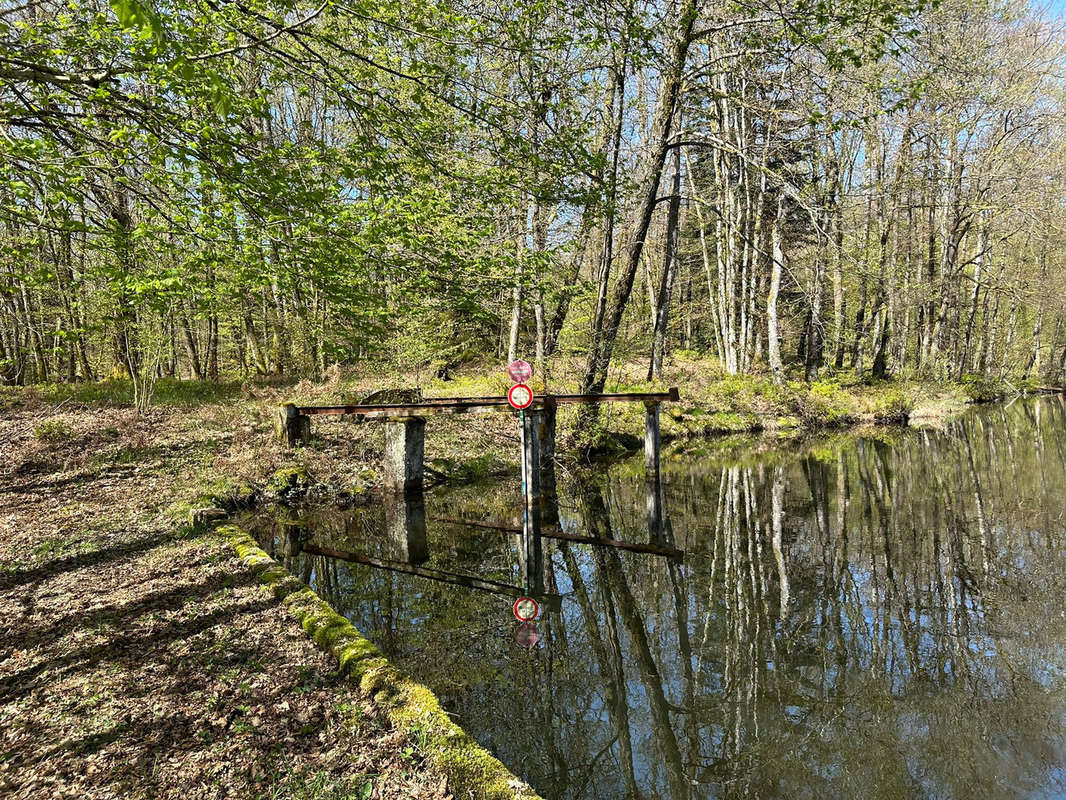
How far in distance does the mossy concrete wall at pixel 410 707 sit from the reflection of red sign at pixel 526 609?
179 cm

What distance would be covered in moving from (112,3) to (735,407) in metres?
18.6

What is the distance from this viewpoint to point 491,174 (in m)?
7.75

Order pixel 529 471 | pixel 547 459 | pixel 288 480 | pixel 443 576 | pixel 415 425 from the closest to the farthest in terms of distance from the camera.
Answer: pixel 443 576 < pixel 529 471 < pixel 288 480 < pixel 415 425 < pixel 547 459

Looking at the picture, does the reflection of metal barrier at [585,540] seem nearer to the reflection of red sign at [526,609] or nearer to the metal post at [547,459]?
the metal post at [547,459]

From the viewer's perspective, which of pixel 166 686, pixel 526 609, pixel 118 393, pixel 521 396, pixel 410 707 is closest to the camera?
pixel 410 707

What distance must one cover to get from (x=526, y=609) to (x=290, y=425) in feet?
22.6

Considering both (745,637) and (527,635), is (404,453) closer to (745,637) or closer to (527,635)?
(527,635)

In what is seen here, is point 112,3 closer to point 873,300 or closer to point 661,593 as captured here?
point 661,593

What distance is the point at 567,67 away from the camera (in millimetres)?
10711

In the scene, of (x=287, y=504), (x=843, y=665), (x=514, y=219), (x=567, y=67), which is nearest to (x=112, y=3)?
(x=843, y=665)

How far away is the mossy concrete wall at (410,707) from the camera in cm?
248

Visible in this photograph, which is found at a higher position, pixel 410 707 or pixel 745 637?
pixel 410 707

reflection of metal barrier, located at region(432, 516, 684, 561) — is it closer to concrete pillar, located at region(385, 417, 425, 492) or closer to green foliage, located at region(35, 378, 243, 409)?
concrete pillar, located at region(385, 417, 425, 492)

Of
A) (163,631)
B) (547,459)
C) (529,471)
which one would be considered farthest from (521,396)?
(163,631)
